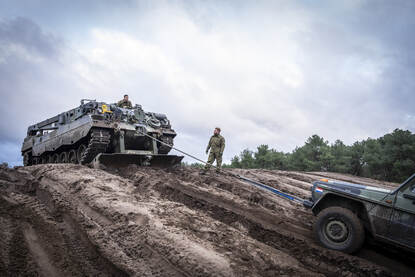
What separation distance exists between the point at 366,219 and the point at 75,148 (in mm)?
11317

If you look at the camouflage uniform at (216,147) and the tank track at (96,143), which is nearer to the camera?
the tank track at (96,143)

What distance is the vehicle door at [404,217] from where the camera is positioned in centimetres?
416

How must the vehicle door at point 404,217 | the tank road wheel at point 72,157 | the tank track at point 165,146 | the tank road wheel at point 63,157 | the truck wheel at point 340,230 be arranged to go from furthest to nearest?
the tank road wheel at point 63,157, the tank track at point 165,146, the tank road wheel at point 72,157, the truck wheel at point 340,230, the vehicle door at point 404,217

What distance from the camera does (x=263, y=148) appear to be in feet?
122

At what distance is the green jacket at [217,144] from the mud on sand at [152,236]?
423 cm

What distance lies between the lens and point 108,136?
35.4 feet

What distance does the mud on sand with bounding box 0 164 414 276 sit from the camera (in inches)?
147

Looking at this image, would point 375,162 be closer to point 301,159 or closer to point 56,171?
point 301,159

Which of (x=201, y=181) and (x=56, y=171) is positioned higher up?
(x=201, y=181)

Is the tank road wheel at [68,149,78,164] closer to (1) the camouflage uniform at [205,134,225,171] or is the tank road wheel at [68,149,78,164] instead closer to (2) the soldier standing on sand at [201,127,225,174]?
(2) the soldier standing on sand at [201,127,225,174]

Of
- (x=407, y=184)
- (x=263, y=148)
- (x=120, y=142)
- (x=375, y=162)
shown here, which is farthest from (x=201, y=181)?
(x=263, y=148)

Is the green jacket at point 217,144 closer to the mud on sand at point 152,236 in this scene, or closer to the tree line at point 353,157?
the mud on sand at point 152,236

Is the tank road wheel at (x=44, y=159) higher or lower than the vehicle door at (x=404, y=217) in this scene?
lower

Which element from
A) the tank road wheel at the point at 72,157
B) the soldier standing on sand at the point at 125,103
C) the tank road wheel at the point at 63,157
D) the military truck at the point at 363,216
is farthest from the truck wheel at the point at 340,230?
the tank road wheel at the point at 63,157
